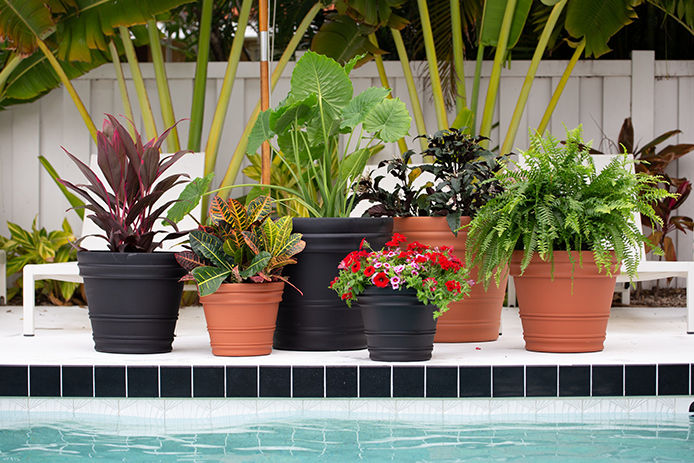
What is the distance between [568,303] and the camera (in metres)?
3.10

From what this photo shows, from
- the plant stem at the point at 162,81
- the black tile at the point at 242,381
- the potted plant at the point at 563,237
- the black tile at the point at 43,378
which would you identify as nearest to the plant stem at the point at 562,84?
the potted plant at the point at 563,237

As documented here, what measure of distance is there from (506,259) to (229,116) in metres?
3.39

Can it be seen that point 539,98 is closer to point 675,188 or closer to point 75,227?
point 675,188

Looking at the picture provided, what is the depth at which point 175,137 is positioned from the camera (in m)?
5.30

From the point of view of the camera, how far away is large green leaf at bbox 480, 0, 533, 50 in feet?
16.4

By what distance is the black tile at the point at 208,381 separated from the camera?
8.78 ft

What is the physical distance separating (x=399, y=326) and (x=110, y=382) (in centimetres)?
102

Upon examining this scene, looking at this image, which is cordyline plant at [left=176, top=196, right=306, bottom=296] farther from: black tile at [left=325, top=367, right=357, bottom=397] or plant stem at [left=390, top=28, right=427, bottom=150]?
plant stem at [left=390, top=28, right=427, bottom=150]

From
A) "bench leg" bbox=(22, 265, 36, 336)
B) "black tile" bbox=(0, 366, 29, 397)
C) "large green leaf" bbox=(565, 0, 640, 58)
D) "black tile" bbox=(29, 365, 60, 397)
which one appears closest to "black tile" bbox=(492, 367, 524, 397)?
"black tile" bbox=(29, 365, 60, 397)

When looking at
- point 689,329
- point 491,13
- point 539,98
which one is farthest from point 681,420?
point 539,98

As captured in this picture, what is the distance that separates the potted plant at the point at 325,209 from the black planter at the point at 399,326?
34cm

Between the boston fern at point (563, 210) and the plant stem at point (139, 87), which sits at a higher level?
the plant stem at point (139, 87)

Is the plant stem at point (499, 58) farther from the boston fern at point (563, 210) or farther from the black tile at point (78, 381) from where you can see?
the black tile at point (78, 381)

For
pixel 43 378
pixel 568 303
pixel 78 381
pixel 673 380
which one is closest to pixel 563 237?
pixel 568 303
